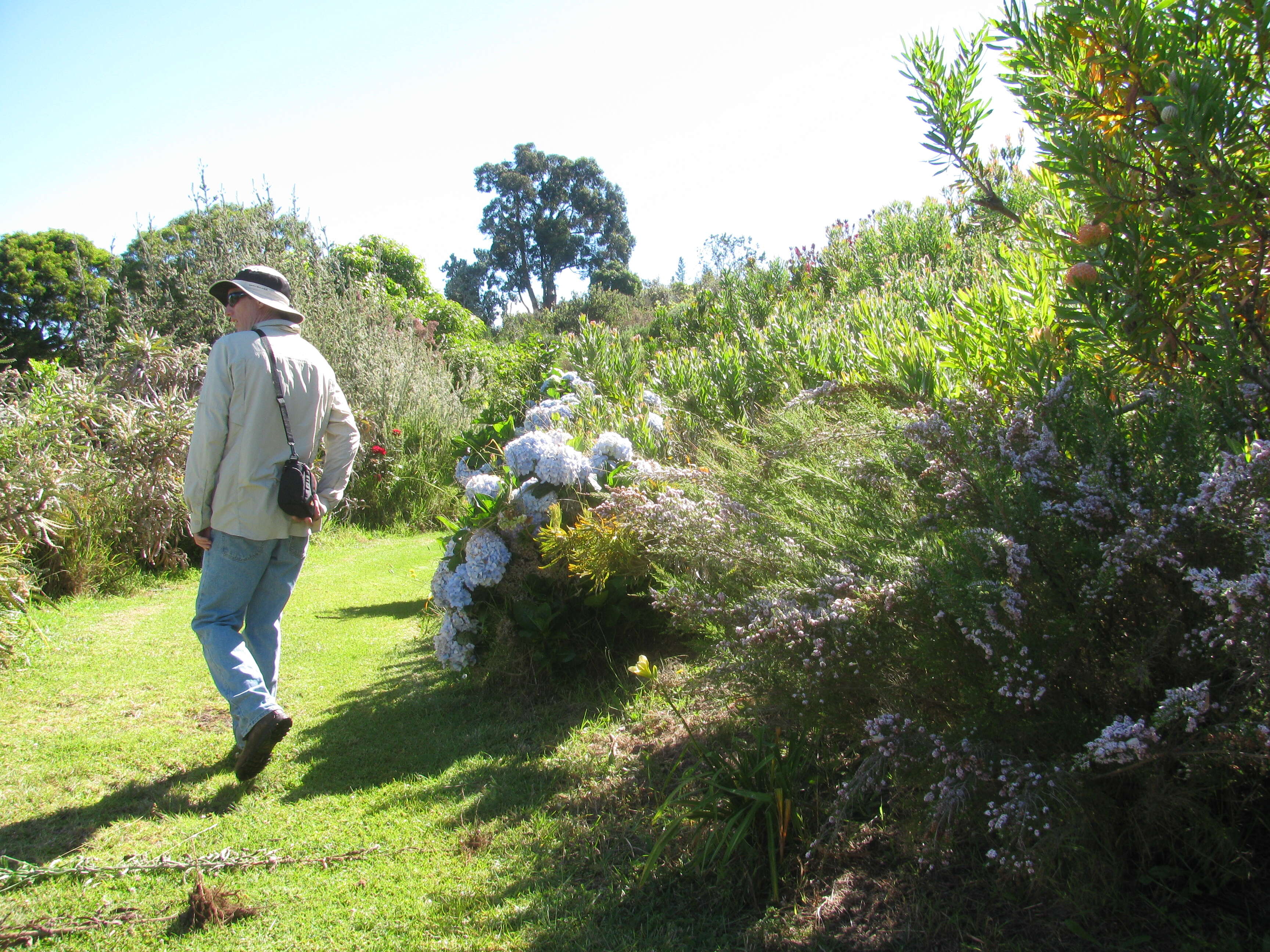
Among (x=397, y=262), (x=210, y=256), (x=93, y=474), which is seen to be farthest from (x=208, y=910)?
(x=397, y=262)

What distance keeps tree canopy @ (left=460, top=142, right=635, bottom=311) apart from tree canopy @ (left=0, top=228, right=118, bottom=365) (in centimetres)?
2357

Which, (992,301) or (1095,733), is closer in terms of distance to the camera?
(1095,733)

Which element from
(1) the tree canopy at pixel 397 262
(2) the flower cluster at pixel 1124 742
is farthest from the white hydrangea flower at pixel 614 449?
(1) the tree canopy at pixel 397 262

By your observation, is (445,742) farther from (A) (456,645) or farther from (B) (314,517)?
(B) (314,517)

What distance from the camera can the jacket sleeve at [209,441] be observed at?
338 centimetres

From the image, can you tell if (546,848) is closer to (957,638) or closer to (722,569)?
(722,569)

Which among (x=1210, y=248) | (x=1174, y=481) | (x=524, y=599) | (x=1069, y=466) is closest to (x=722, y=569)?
(x=1069, y=466)

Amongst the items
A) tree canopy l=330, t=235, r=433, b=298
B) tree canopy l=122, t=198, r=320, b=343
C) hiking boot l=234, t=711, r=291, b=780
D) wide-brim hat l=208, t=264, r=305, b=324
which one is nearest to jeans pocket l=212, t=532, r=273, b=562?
hiking boot l=234, t=711, r=291, b=780

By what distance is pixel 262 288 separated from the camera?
3.77 metres

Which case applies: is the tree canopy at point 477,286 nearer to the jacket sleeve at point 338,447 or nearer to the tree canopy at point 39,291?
the tree canopy at point 39,291

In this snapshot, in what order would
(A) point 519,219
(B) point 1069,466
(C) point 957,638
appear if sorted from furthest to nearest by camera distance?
(A) point 519,219
(B) point 1069,466
(C) point 957,638

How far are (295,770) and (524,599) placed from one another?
4.07 feet

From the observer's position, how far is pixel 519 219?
45.1 meters

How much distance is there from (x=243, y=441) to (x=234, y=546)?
0.45 m
